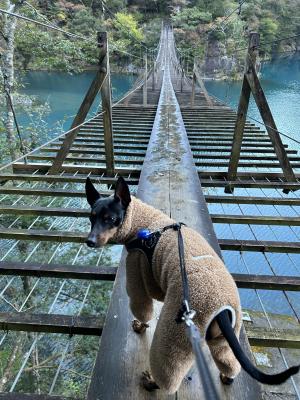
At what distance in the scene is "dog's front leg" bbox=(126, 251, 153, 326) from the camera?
1407 millimetres

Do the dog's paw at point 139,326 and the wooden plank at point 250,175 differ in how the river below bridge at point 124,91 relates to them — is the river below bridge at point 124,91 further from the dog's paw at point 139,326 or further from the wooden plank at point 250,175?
the dog's paw at point 139,326

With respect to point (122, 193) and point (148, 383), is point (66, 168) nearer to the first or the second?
point (122, 193)

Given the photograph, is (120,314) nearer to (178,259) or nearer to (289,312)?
(178,259)

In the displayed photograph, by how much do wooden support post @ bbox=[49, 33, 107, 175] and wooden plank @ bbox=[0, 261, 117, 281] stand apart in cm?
181

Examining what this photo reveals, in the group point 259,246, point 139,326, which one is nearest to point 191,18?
point 259,246

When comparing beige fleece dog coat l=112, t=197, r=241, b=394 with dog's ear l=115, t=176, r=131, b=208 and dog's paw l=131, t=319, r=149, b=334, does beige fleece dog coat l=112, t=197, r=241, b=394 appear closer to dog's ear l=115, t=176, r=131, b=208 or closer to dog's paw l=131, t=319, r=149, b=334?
dog's ear l=115, t=176, r=131, b=208

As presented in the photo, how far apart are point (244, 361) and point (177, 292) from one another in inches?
11.2

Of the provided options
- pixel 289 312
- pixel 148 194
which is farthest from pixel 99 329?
pixel 289 312

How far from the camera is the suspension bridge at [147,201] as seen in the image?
1.50 m

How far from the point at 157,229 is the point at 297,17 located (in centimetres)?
4376

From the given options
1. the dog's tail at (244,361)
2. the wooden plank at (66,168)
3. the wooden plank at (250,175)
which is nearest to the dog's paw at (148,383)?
the dog's tail at (244,361)

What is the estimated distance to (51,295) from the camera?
5.59m

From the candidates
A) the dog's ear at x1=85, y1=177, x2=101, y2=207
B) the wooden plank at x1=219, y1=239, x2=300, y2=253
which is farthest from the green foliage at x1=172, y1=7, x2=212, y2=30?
the dog's ear at x1=85, y1=177, x2=101, y2=207

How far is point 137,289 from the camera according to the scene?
56.0 inches
